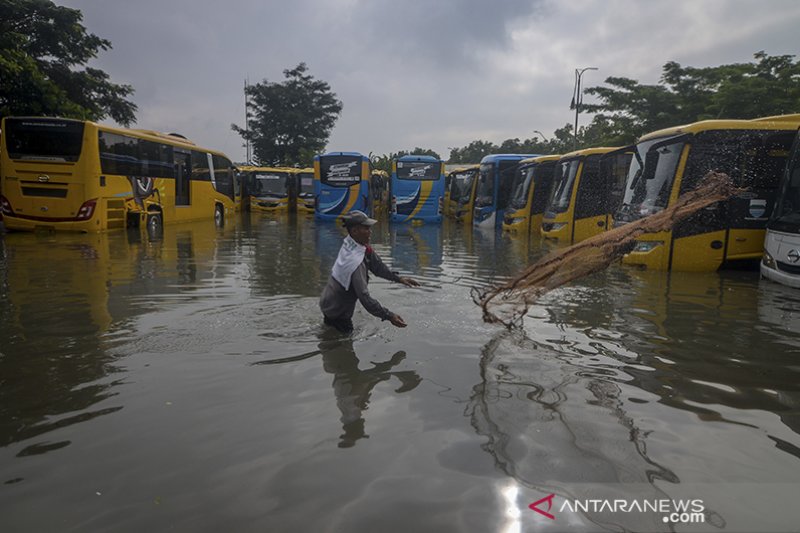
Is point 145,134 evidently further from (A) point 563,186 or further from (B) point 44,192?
(A) point 563,186

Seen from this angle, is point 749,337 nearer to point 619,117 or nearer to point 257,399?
point 257,399

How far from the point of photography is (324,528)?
2.49m

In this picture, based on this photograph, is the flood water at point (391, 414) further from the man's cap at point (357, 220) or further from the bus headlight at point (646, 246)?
the bus headlight at point (646, 246)

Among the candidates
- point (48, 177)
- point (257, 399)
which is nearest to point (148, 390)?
point (257, 399)

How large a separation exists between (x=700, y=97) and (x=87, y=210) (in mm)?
25390

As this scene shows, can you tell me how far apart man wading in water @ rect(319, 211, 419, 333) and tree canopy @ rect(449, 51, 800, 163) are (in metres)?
21.8

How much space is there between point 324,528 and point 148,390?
7.21 feet

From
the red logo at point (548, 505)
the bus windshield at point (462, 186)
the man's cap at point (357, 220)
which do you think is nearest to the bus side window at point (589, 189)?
the bus windshield at point (462, 186)

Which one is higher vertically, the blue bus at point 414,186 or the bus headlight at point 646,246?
the blue bus at point 414,186

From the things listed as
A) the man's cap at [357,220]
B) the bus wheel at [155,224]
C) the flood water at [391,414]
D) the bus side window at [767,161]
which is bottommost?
the flood water at [391,414]

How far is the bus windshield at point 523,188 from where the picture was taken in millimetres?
19314

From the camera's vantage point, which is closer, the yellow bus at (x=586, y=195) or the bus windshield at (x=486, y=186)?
the yellow bus at (x=586, y=195)

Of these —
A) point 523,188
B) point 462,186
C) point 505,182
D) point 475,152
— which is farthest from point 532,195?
point 475,152

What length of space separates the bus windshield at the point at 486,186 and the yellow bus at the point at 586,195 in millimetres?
6055
